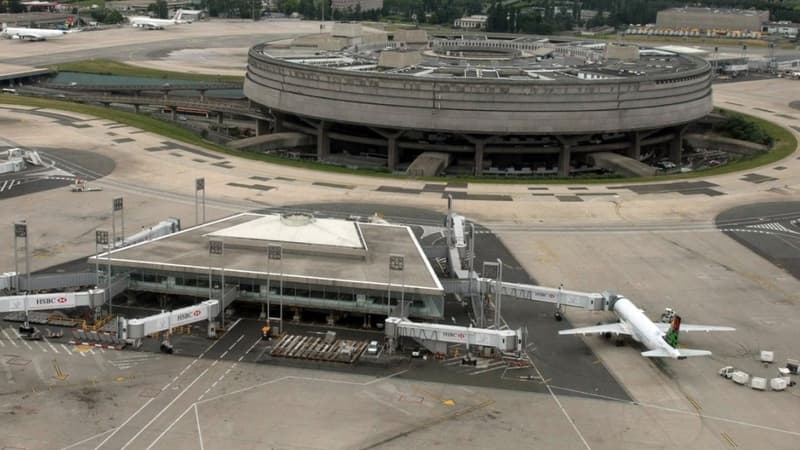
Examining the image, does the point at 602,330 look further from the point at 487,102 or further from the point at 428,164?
the point at 487,102

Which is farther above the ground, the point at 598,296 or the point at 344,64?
the point at 344,64

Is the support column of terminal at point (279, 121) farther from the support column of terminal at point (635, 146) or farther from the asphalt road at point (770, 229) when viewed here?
the asphalt road at point (770, 229)


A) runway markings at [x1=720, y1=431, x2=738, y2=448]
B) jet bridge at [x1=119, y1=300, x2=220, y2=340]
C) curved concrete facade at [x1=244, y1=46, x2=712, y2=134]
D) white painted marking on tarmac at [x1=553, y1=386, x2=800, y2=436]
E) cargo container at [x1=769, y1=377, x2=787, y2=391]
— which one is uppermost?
curved concrete facade at [x1=244, y1=46, x2=712, y2=134]

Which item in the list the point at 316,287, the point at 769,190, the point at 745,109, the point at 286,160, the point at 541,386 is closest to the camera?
the point at 541,386

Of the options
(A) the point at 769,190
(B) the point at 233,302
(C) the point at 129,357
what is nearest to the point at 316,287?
(B) the point at 233,302

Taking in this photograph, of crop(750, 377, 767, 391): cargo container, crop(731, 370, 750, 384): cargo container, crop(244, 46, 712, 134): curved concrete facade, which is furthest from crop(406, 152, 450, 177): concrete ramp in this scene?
crop(750, 377, 767, 391): cargo container

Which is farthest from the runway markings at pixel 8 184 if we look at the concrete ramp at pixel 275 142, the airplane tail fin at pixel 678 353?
the airplane tail fin at pixel 678 353

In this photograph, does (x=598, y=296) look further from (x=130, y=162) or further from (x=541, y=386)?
(x=130, y=162)

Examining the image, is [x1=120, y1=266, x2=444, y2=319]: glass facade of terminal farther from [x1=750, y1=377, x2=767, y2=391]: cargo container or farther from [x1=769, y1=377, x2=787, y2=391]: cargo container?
[x1=769, y1=377, x2=787, y2=391]: cargo container
